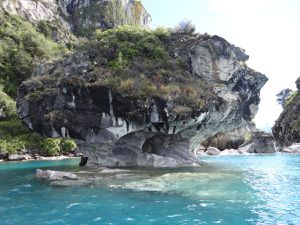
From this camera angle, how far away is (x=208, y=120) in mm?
34719

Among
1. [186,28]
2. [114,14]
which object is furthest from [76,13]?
[186,28]

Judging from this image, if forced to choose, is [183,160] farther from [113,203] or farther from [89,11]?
[89,11]

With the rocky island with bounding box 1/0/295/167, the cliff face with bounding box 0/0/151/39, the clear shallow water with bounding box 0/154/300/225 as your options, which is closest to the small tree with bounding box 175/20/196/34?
the rocky island with bounding box 1/0/295/167

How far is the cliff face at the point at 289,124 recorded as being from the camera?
70881mm

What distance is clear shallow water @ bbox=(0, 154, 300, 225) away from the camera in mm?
14047

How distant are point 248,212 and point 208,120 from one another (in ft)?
66.3

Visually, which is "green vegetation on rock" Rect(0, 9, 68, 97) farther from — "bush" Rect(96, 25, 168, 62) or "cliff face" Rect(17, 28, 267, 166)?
"cliff face" Rect(17, 28, 267, 166)

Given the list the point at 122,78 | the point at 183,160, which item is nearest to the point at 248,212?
the point at 122,78

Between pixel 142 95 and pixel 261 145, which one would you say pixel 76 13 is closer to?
pixel 261 145

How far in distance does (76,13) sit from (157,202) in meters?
106

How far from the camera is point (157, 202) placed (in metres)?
17.0

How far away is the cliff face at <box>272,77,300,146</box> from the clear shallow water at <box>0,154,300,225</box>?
162 feet

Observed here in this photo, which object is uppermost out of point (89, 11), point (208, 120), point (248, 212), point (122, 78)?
point (89, 11)

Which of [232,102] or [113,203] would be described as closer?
[113,203]
